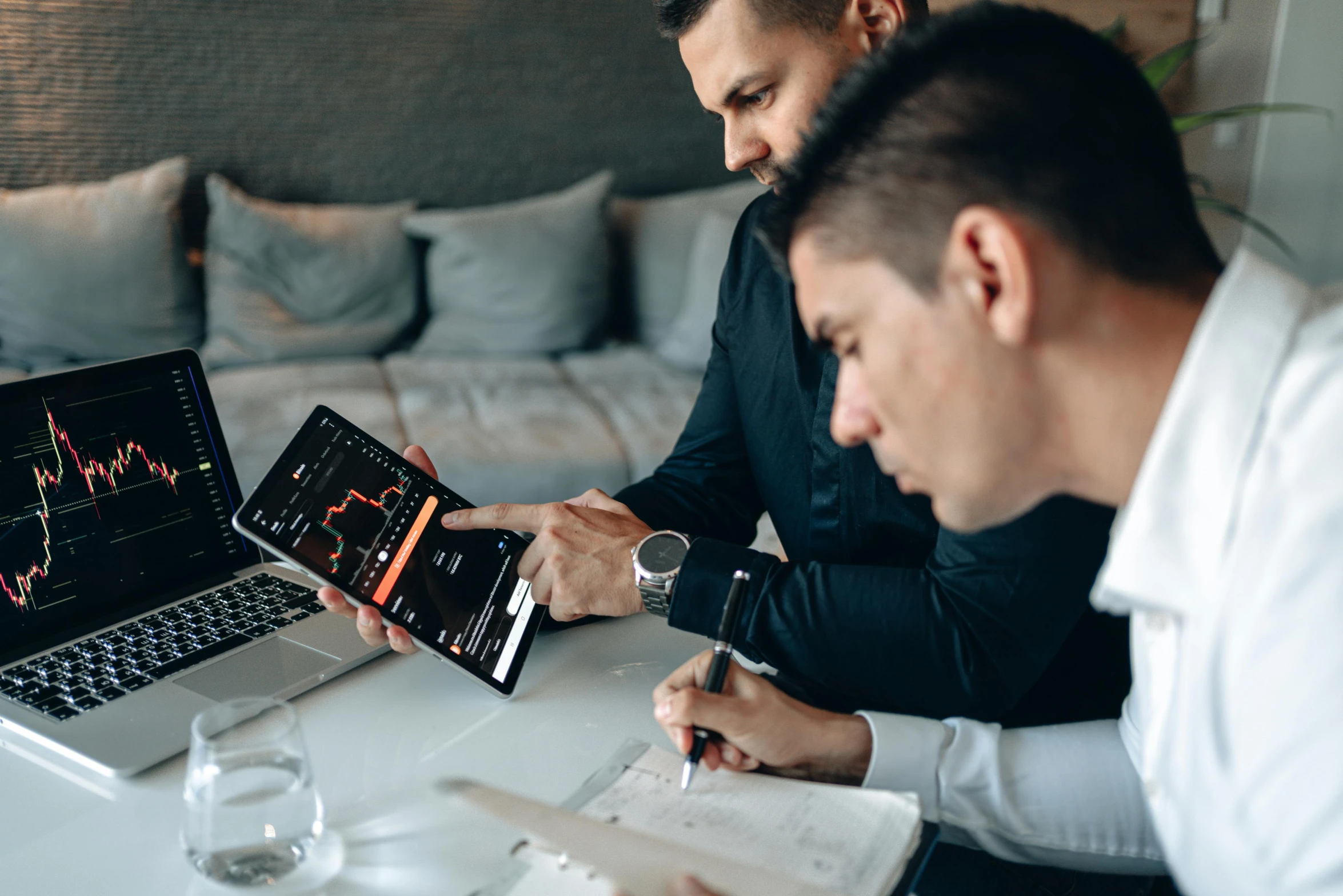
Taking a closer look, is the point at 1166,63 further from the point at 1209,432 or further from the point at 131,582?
the point at 131,582

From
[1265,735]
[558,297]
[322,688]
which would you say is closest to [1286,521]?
[1265,735]

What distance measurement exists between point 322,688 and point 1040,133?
27.7 inches

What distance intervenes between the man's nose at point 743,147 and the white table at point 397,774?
1.70 ft

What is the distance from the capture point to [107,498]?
97cm

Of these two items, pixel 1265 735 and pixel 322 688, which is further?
pixel 322 688

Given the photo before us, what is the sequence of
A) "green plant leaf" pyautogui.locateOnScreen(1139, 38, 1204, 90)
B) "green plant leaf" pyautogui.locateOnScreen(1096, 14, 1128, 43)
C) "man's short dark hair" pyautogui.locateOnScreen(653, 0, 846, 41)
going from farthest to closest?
1. "green plant leaf" pyautogui.locateOnScreen(1096, 14, 1128, 43)
2. "green plant leaf" pyautogui.locateOnScreen(1139, 38, 1204, 90)
3. "man's short dark hair" pyautogui.locateOnScreen(653, 0, 846, 41)

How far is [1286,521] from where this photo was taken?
0.52 m

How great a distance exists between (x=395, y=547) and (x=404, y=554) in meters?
0.01

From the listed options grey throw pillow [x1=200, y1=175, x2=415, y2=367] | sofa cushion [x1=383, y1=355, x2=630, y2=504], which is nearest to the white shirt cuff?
sofa cushion [x1=383, y1=355, x2=630, y2=504]

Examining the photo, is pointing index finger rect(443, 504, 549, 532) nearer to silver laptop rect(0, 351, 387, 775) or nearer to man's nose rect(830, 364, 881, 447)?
silver laptop rect(0, 351, 387, 775)

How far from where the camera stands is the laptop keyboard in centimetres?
83

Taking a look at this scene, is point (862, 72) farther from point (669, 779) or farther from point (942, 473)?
point (669, 779)

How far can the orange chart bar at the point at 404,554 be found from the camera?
834 mm

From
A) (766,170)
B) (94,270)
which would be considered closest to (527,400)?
(94,270)
